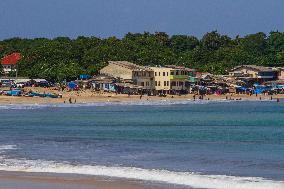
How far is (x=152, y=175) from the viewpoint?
22.1 m

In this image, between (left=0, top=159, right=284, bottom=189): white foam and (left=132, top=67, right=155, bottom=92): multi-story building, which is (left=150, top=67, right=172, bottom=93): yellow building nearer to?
(left=132, top=67, right=155, bottom=92): multi-story building

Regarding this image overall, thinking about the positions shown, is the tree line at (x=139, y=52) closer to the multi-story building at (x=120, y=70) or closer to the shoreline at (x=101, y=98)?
the multi-story building at (x=120, y=70)

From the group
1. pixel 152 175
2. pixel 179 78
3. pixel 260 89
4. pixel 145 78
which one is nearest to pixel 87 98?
pixel 145 78

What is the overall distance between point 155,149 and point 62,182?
10.6 metres

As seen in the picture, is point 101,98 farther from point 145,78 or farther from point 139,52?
point 139,52

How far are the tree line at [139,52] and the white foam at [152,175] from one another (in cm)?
6381

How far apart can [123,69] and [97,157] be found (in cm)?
6043

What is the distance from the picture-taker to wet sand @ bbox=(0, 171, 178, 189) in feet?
65.7

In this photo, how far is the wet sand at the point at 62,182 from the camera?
2003 centimetres

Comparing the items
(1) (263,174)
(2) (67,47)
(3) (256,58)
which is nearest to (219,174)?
(1) (263,174)

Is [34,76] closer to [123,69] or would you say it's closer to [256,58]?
[123,69]

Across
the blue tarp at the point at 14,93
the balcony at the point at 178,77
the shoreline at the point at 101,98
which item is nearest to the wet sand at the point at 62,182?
the shoreline at the point at 101,98

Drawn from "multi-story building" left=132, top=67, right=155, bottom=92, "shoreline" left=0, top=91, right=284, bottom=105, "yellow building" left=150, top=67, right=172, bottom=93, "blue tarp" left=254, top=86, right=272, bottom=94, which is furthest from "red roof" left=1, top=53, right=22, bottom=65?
"blue tarp" left=254, top=86, right=272, bottom=94

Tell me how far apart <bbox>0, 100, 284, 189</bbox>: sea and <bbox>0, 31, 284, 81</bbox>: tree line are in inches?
1406
